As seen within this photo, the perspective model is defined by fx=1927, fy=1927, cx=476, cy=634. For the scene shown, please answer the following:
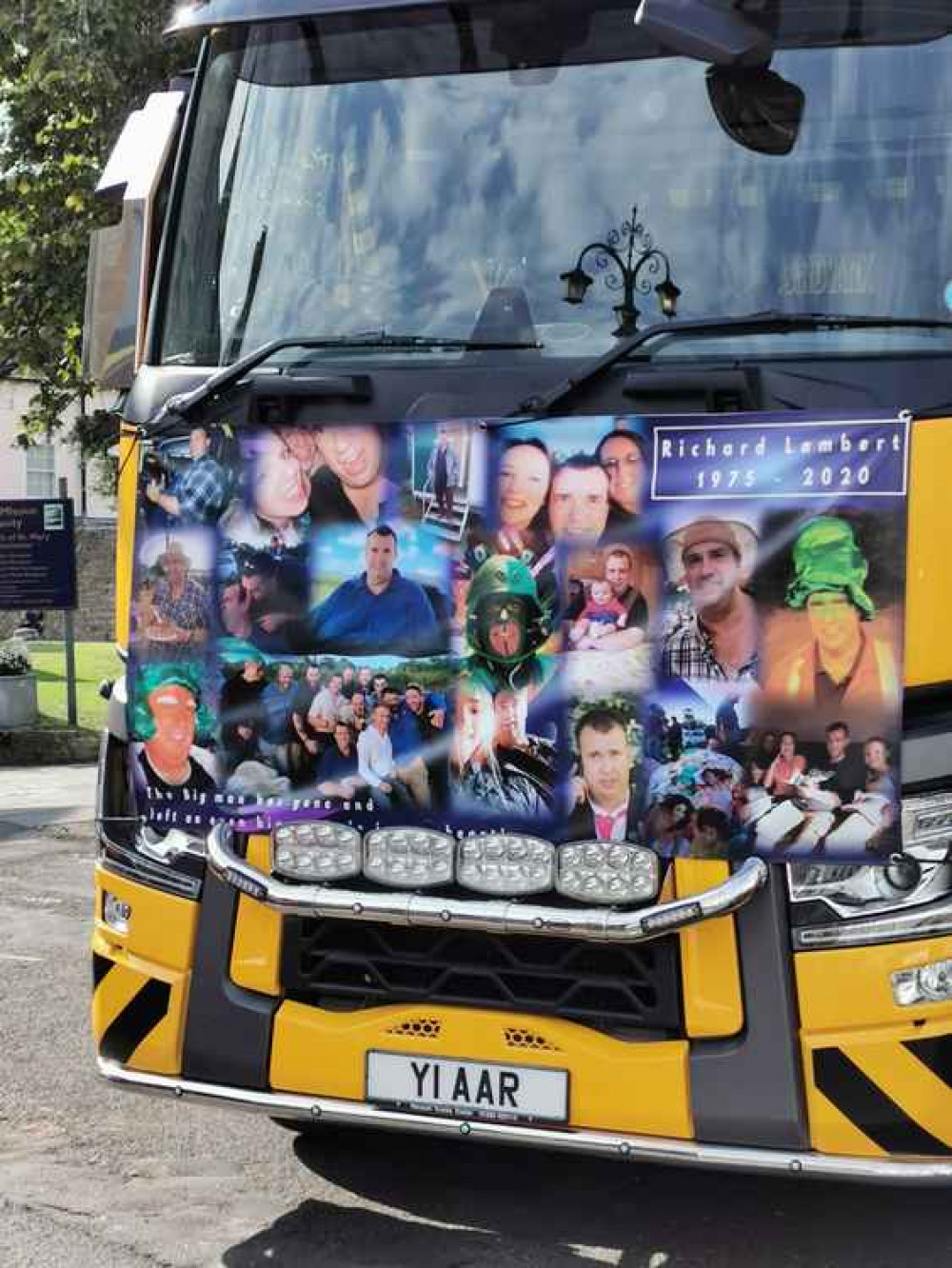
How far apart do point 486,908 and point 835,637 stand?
0.94m

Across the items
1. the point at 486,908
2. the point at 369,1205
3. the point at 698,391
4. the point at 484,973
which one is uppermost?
the point at 698,391

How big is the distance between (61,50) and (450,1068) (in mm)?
10587

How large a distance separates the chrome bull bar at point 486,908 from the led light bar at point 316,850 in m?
0.04

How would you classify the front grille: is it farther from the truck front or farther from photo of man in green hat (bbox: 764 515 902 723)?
photo of man in green hat (bbox: 764 515 902 723)

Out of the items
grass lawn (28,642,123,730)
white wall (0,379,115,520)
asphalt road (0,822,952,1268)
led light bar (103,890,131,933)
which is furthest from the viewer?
white wall (0,379,115,520)

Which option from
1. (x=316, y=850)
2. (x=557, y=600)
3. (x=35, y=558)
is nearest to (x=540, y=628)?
(x=557, y=600)

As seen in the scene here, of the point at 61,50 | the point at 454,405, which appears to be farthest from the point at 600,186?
the point at 61,50

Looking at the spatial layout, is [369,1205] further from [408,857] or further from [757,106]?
[757,106]

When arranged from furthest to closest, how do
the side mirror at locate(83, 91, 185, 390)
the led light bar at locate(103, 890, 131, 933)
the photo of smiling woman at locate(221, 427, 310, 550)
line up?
the side mirror at locate(83, 91, 185, 390), the led light bar at locate(103, 890, 131, 933), the photo of smiling woman at locate(221, 427, 310, 550)

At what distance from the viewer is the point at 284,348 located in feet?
15.0

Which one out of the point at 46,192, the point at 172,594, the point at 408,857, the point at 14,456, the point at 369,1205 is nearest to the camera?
the point at 408,857

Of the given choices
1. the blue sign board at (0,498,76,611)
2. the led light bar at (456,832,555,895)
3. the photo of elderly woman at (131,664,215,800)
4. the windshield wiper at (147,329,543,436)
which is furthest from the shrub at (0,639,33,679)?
the led light bar at (456,832,555,895)

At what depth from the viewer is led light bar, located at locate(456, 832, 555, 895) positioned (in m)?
4.16

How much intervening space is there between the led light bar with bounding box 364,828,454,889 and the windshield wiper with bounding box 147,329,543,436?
108 cm
